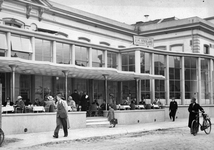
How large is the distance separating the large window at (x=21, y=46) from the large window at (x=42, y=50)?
710 mm

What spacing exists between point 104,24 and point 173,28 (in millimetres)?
8897

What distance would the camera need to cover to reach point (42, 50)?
24.2 metres

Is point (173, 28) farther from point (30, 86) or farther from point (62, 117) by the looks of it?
point (62, 117)

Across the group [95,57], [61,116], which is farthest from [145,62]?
[61,116]

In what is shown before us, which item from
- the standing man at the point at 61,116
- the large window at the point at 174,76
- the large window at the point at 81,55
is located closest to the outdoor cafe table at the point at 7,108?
the standing man at the point at 61,116

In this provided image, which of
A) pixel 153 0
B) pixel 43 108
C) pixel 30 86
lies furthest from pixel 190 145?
pixel 30 86

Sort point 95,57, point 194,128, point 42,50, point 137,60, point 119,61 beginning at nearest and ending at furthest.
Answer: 1. point 194,128
2. point 42,50
3. point 95,57
4. point 137,60
5. point 119,61

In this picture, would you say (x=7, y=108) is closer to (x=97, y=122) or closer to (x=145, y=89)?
(x=97, y=122)

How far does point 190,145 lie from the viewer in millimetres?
11781

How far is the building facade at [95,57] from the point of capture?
2223 cm

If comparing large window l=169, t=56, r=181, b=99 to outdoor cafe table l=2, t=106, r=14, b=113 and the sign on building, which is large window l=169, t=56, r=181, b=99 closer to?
the sign on building

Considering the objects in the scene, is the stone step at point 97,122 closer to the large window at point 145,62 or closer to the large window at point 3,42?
the large window at point 3,42

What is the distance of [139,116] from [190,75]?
428 inches

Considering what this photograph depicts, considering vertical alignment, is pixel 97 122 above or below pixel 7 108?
below
